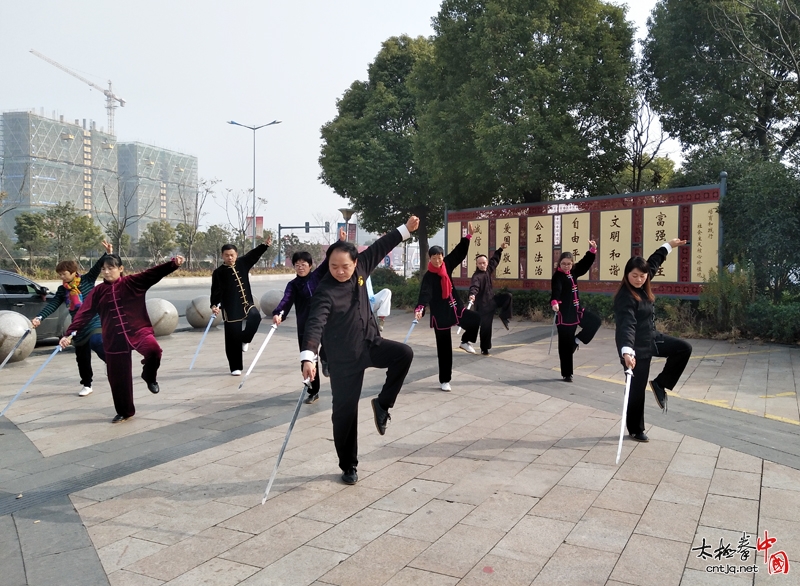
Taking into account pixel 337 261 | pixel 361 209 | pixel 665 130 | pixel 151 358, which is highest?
pixel 665 130

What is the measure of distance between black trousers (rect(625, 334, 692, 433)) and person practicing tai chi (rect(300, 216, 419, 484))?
210 cm

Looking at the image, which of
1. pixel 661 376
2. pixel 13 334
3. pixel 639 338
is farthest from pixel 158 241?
pixel 639 338

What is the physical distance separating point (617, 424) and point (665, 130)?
11542mm

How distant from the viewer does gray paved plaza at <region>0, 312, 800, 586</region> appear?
10.9 ft

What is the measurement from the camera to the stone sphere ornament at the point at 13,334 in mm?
9180

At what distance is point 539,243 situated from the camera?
14750 millimetres

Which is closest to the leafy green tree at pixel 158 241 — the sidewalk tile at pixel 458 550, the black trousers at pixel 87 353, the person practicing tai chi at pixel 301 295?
the black trousers at pixel 87 353

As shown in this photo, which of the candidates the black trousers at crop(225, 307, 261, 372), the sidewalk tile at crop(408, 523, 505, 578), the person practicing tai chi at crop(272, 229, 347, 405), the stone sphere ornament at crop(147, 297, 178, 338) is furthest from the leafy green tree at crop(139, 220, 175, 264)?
the sidewalk tile at crop(408, 523, 505, 578)

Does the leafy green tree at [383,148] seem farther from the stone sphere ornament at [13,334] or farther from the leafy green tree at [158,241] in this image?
the leafy green tree at [158,241]

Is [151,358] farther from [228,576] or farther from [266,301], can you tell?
[266,301]

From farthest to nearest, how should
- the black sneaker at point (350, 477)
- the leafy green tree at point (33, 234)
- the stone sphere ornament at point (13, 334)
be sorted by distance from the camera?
the leafy green tree at point (33, 234) → the stone sphere ornament at point (13, 334) → the black sneaker at point (350, 477)

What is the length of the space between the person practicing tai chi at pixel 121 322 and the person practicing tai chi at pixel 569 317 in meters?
4.63

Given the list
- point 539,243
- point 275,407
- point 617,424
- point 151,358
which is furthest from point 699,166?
point 151,358

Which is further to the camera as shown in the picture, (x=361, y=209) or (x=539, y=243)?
(x=361, y=209)
